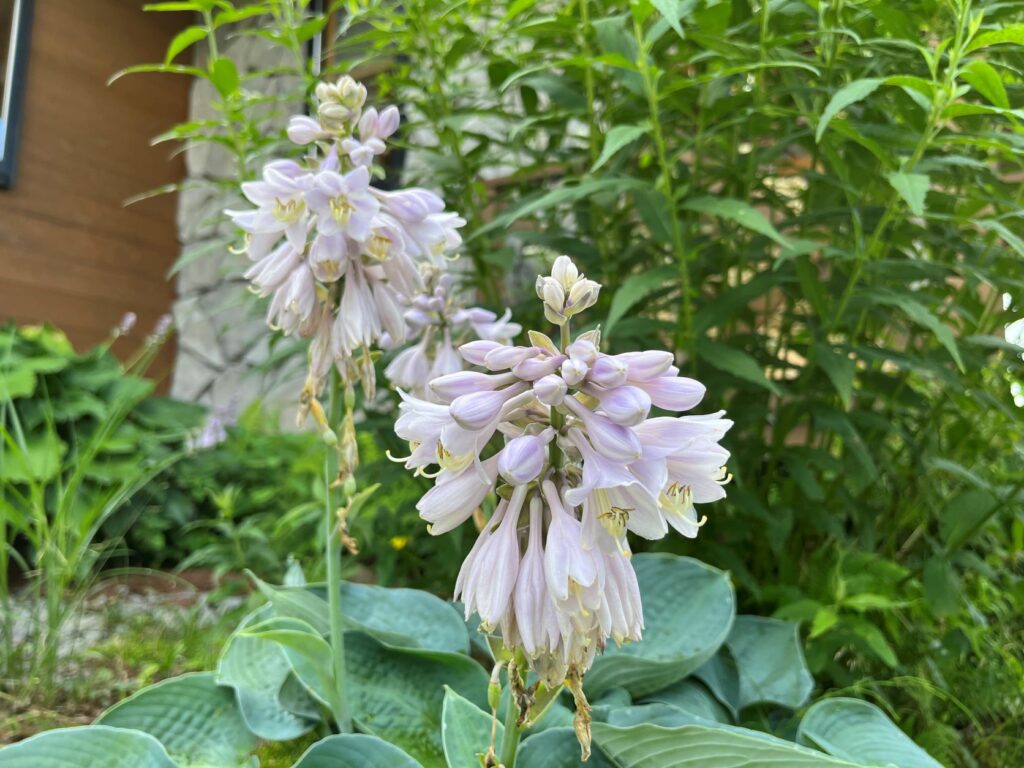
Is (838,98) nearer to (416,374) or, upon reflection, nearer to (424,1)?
(416,374)

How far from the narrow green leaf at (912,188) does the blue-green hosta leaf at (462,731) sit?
0.81 metres

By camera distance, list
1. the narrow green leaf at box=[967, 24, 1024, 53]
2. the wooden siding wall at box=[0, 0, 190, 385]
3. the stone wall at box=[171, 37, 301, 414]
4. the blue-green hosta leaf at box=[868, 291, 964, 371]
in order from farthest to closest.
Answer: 1. the stone wall at box=[171, 37, 301, 414]
2. the wooden siding wall at box=[0, 0, 190, 385]
3. the blue-green hosta leaf at box=[868, 291, 964, 371]
4. the narrow green leaf at box=[967, 24, 1024, 53]

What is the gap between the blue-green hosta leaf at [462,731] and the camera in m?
0.80

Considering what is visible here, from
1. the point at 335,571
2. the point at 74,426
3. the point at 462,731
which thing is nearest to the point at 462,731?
the point at 462,731

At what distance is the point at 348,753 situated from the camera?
2.75 feet

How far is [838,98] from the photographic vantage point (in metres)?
0.91

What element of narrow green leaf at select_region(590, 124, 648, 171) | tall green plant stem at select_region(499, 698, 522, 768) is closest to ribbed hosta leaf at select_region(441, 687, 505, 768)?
tall green plant stem at select_region(499, 698, 522, 768)

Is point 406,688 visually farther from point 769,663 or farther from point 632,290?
point 632,290

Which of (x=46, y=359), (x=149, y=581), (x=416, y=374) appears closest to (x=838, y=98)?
(x=416, y=374)

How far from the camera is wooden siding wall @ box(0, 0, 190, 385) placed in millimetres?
3961

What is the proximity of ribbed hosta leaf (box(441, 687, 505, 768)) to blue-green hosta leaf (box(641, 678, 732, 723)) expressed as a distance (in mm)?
354

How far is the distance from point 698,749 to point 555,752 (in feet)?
0.67

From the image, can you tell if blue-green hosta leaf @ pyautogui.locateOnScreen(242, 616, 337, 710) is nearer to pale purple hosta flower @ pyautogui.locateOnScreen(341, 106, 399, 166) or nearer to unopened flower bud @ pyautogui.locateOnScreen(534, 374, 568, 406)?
unopened flower bud @ pyautogui.locateOnScreen(534, 374, 568, 406)

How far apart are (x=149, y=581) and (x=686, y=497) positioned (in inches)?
114
